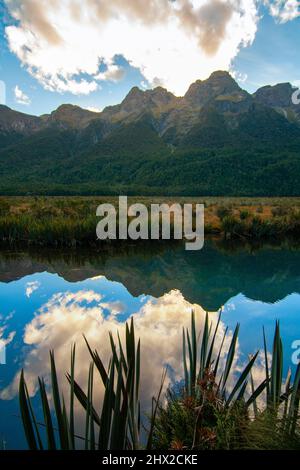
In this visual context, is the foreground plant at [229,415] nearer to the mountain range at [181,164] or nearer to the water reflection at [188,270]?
the water reflection at [188,270]

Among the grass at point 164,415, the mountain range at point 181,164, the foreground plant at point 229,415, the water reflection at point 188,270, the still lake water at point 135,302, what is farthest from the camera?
the mountain range at point 181,164

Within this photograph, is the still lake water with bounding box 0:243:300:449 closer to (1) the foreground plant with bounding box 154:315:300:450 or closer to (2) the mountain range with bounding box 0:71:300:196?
(1) the foreground plant with bounding box 154:315:300:450

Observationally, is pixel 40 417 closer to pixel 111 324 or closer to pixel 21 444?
pixel 21 444

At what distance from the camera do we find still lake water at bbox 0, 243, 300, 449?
17.7 feet

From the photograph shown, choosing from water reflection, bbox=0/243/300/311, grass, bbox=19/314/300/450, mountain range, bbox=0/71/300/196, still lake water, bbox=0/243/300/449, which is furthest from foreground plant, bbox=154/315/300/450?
mountain range, bbox=0/71/300/196

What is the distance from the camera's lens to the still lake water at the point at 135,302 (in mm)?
5410

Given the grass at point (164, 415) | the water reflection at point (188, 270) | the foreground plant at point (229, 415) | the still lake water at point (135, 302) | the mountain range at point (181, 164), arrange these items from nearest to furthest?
the grass at point (164, 415), the foreground plant at point (229, 415), the still lake water at point (135, 302), the water reflection at point (188, 270), the mountain range at point (181, 164)

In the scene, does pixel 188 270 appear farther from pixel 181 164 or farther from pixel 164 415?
pixel 181 164

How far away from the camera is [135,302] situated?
9.14m

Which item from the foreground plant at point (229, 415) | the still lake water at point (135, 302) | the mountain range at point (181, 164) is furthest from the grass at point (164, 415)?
the mountain range at point (181, 164)

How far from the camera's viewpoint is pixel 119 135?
199250mm

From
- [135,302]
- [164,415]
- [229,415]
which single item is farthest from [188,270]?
[229,415]

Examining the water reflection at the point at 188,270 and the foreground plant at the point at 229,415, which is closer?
the foreground plant at the point at 229,415
